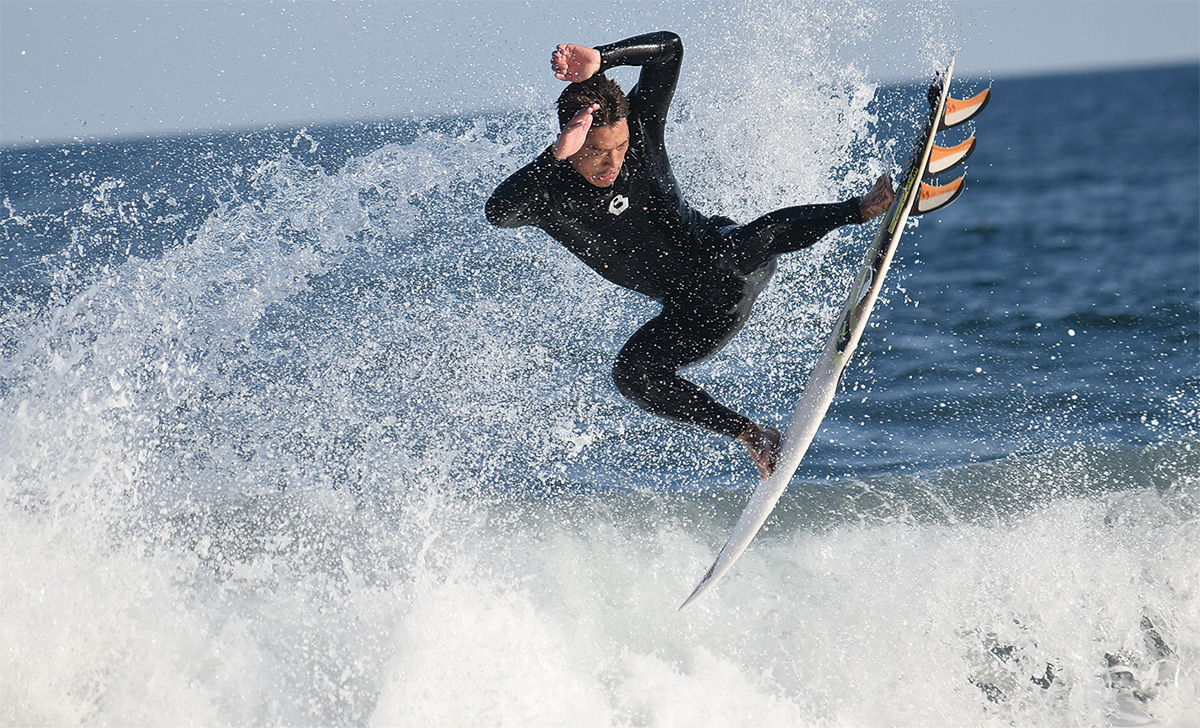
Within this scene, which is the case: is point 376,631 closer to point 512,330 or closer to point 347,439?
point 347,439

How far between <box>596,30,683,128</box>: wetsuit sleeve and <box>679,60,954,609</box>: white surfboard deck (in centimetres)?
105

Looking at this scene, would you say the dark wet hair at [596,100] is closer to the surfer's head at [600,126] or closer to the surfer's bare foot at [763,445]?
the surfer's head at [600,126]

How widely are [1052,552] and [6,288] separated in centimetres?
682

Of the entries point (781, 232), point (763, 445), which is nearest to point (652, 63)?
point (781, 232)

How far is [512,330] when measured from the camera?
7344mm

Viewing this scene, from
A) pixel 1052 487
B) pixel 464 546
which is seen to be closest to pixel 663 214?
pixel 464 546

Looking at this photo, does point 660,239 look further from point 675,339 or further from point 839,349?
point 839,349

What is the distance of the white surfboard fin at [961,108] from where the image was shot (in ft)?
13.8

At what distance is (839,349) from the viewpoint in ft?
14.6

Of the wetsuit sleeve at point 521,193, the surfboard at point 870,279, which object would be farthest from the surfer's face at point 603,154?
the surfboard at point 870,279

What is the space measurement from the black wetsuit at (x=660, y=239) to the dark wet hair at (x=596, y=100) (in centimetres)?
15

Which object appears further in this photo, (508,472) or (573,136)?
(508,472)

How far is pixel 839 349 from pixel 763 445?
21.0 inches

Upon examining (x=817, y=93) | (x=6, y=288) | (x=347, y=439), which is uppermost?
(x=817, y=93)
